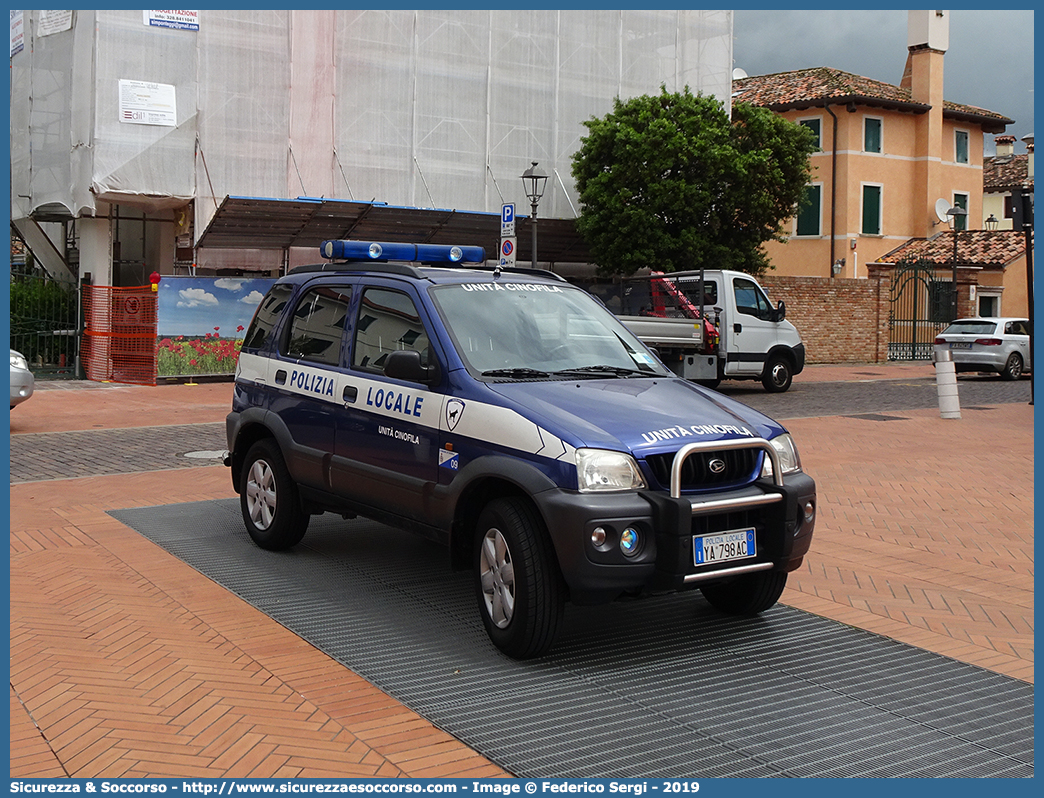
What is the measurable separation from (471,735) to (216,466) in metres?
7.62

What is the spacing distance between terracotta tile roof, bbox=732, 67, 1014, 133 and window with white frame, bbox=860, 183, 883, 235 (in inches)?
124

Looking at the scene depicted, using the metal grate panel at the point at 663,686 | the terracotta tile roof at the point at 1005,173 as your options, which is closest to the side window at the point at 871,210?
the terracotta tile roof at the point at 1005,173

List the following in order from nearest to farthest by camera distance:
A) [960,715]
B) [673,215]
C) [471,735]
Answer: [471,735] → [960,715] → [673,215]

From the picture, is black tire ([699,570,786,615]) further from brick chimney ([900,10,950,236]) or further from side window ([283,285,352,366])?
brick chimney ([900,10,950,236])

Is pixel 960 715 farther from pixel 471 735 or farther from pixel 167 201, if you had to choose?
pixel 167 201

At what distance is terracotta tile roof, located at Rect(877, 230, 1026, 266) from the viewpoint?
42094 millimetres

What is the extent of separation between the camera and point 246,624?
18.8ft

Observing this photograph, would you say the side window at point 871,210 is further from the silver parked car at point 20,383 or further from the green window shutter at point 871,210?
the silver parked car at point 20,383

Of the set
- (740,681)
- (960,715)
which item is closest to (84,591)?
(740,681)

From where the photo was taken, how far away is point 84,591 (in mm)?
6336

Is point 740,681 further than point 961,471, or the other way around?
point 961,471

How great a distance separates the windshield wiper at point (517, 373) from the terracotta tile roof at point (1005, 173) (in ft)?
178

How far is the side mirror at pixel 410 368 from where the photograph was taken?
225 inches

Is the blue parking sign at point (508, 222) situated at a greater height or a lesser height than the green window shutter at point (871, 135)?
lesser
